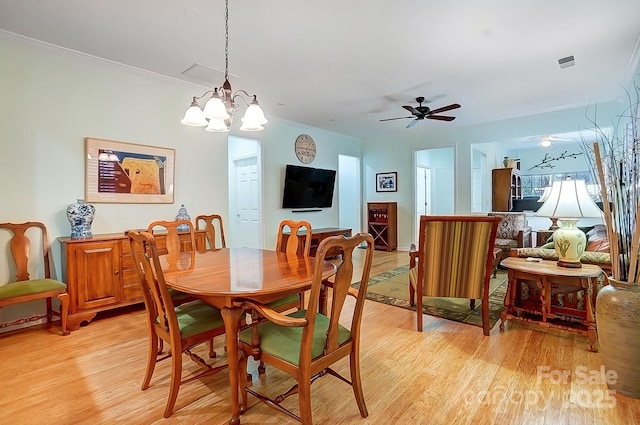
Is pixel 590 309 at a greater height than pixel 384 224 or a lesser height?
lesser

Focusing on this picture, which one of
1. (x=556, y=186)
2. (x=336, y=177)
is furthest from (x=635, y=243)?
(x=336, y=177)

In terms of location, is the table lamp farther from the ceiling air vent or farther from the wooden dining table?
the wooden dining table

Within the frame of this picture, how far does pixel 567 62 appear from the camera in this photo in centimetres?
347

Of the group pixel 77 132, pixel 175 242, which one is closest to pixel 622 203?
pixel 175 242

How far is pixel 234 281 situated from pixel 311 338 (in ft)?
1.68

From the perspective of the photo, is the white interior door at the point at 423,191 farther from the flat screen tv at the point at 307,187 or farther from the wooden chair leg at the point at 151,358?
the wooden chair leg at the point at 151,358

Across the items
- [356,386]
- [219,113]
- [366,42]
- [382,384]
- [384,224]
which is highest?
[366,42]

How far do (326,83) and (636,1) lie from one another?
2.82 meters

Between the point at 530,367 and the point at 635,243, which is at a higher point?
the point at 635,243

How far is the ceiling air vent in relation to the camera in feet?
11.1

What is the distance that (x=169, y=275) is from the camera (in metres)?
1.77

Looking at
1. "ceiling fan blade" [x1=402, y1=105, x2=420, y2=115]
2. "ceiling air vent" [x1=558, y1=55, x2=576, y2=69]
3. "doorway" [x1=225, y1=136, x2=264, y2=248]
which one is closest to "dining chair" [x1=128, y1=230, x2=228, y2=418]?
"doorway" [x1=225, y1=136, x2=264, y2=248]

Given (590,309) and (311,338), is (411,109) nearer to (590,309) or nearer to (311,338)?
(590,309)

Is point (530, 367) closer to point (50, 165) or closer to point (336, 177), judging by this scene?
point (50, 165)
